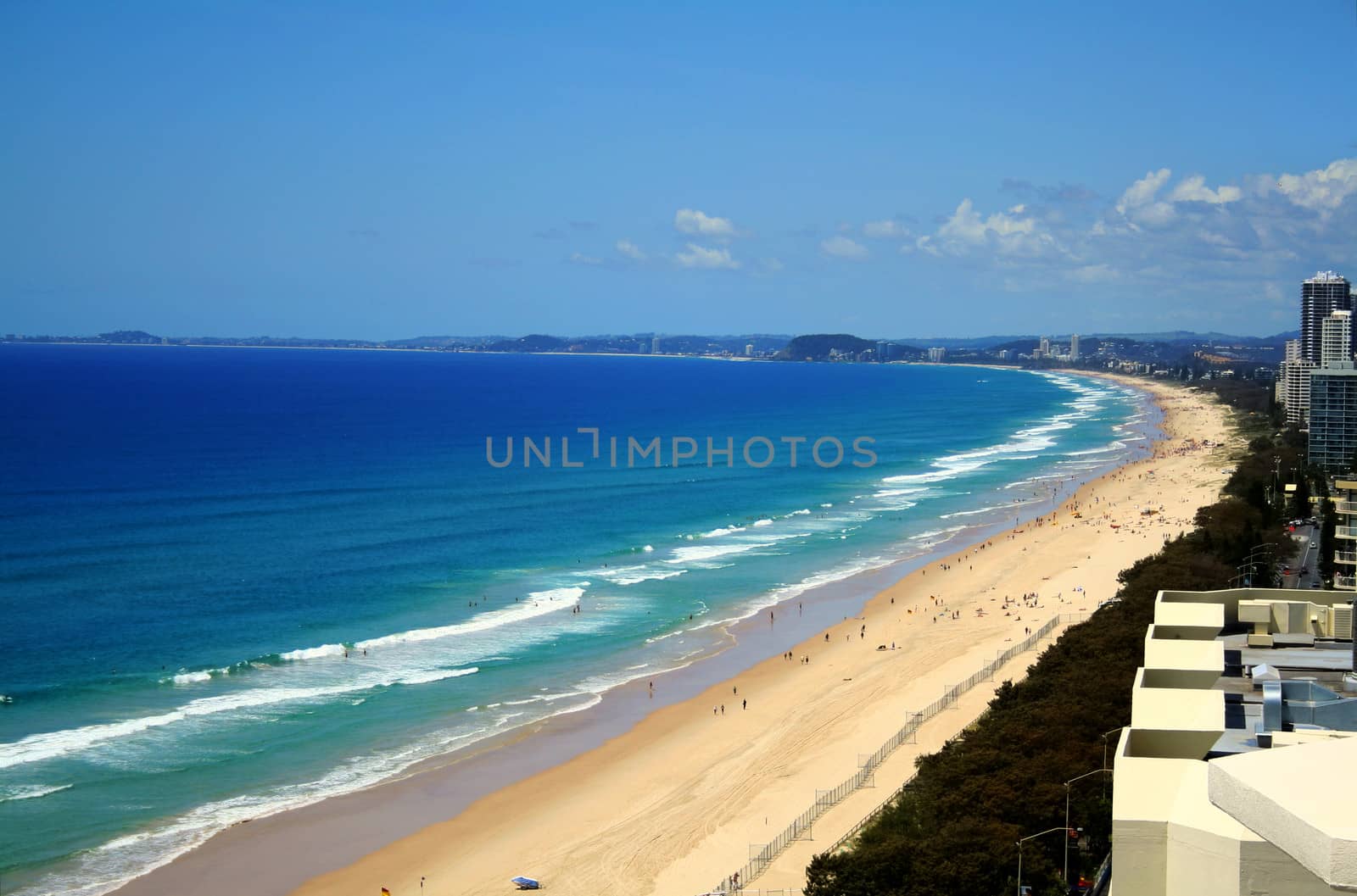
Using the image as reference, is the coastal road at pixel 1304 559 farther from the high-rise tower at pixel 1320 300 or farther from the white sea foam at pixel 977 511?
the high-rise tower at pixel 1320 300

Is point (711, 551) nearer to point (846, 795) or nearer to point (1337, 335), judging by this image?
point (846, 795)

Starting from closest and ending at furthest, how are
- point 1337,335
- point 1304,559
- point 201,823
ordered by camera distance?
point 201,823, point 1304,559, point 1337,335

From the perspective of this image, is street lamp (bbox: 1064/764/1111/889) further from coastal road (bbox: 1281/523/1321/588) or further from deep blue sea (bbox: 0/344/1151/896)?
coastal road (bbox: 1281/523/1321/588)

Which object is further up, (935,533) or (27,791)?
(935,533)

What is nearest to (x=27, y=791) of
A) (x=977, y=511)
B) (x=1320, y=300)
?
(x=977, y=511)

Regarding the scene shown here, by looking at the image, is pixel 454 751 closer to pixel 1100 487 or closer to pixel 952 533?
pixel 952 533

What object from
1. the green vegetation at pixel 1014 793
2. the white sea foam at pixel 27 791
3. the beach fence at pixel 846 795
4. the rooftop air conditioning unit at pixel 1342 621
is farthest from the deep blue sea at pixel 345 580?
the rooftop air conditioning unit at pixel 1342 621

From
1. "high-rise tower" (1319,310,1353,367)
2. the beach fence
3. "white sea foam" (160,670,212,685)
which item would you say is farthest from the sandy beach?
"high-rise tower" (1319,310,1353,367)
